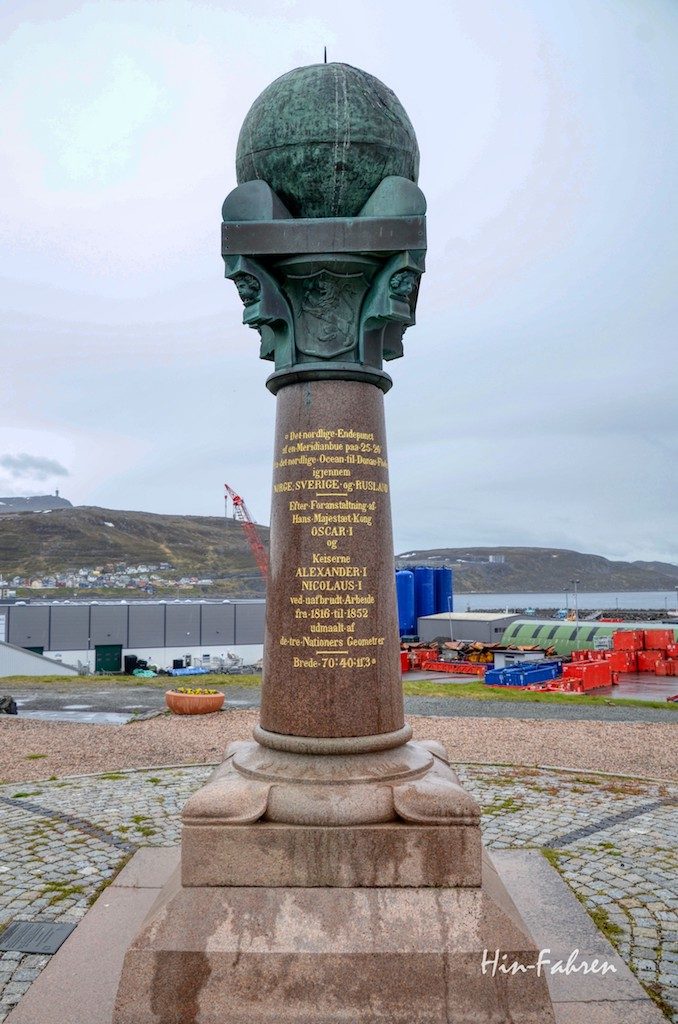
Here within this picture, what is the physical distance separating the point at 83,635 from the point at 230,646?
1119 cm

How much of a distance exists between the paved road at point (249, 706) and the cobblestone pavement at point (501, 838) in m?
7.60

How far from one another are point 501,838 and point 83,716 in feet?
45.7

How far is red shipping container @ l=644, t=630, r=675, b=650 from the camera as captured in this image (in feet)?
124

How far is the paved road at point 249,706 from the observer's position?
1808 centimetres

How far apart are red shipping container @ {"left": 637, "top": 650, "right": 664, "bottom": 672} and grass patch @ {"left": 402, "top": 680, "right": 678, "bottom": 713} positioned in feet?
44.7

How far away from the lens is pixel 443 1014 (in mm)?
3895

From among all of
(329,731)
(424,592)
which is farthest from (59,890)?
(424,592)

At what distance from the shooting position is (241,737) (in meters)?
14.4

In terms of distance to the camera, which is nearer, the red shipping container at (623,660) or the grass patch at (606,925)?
the grass patch at (606,925)

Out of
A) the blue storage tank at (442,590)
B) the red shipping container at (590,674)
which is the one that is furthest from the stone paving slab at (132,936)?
the blue storage tank at (442,590)

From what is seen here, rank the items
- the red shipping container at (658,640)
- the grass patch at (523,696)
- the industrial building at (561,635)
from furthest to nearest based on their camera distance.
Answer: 1. the industrial building at (561,635)
2. the red shipping container at (658,640)
3. the grass patch at (523,696)

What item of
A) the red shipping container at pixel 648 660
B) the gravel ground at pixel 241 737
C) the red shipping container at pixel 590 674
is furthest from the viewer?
the red shipping container at pixel 648 660

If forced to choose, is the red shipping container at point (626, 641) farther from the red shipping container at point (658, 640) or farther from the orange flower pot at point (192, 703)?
the orange flower pot at point (192, 703)

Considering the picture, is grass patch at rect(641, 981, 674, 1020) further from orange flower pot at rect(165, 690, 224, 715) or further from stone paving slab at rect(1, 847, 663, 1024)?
orange flower pot at rect(165, 690, 224, 715)
